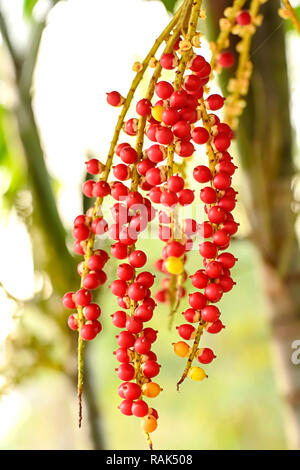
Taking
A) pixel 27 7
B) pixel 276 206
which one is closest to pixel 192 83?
pixel 27 7

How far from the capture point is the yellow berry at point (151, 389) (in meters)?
0.26

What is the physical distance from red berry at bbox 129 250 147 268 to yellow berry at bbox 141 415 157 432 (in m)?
0.08

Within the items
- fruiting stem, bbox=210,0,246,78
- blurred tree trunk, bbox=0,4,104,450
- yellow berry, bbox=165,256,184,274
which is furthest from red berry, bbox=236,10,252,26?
blurred tree trunk, bbox=0,4,104,450

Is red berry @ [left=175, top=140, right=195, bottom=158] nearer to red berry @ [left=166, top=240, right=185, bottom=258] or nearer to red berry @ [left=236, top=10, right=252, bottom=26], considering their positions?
red berry @ [left=166, top=240, right=185, bottom=258]

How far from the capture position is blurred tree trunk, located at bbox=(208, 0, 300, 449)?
0.67 m

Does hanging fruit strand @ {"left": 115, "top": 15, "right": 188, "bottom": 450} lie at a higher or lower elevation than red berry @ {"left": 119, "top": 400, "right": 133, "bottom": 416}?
higher

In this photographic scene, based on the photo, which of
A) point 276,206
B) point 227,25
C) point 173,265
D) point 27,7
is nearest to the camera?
point 173,265

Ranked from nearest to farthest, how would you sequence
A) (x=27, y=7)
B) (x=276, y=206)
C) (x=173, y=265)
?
(x=173, y=265) < (x=27, y=7) < (x=276, y=206)

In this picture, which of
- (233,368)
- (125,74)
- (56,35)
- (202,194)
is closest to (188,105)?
(202,194)

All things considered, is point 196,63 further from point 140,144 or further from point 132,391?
point 132,391

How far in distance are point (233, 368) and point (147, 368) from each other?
2165 millimetres

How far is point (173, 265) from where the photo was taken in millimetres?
241

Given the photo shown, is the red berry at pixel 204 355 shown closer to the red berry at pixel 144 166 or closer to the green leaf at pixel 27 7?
the red berry at pixel 144 166

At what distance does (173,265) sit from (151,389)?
0.07 m
